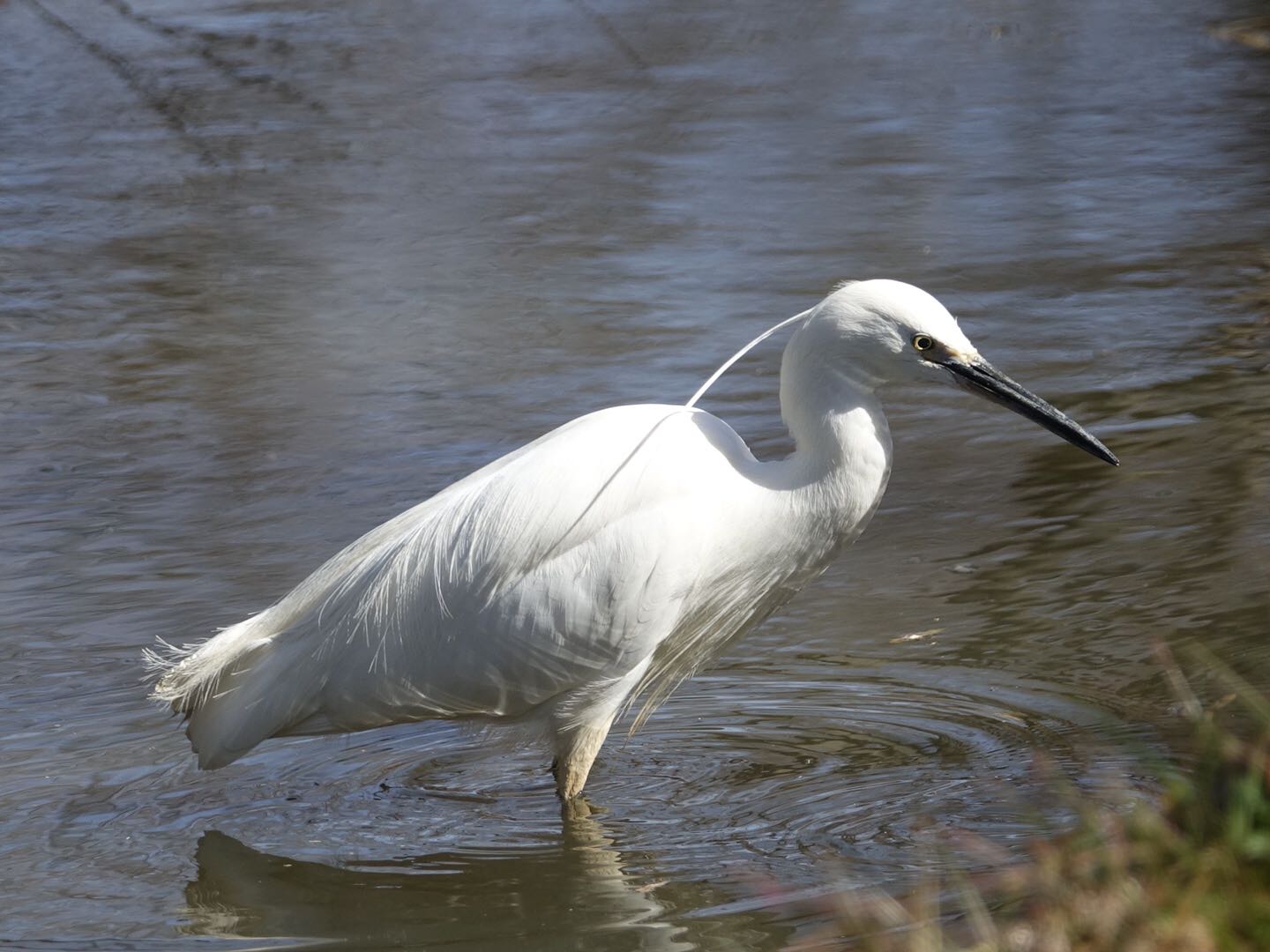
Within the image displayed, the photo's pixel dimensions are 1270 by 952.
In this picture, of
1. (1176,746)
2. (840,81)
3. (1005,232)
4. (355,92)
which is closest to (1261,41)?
(840,81)

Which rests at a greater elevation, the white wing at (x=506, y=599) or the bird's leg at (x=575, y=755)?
the white wing at (x=506, y=599)

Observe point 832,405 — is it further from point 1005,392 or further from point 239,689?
point 239,689

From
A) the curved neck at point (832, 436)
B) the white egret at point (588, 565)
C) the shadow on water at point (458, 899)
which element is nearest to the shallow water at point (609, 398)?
the shadow on water at point (458, 899)

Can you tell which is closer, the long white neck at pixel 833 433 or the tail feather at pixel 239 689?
the long white neck at pixel 833 433

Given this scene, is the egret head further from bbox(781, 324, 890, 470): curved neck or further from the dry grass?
the dry grass

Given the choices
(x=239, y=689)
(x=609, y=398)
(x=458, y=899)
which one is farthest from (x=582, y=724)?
(x=609, y=398)

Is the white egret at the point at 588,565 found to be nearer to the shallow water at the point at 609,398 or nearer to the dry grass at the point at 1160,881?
the shallow water at the point at 609,398

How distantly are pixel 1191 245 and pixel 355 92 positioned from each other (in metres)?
6.84

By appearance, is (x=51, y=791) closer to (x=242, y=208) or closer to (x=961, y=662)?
Result: (x=961, y=662)

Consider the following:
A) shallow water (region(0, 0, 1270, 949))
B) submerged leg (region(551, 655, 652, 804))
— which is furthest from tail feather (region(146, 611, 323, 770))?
submerged leg (region(551, 655, 652, 804))

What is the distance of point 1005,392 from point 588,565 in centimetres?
99

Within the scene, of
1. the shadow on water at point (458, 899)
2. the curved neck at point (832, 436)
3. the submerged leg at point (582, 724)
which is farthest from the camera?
the submerged leg at point (582, 724)

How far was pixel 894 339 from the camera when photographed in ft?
13.6

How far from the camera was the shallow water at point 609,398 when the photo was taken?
4191 mm
